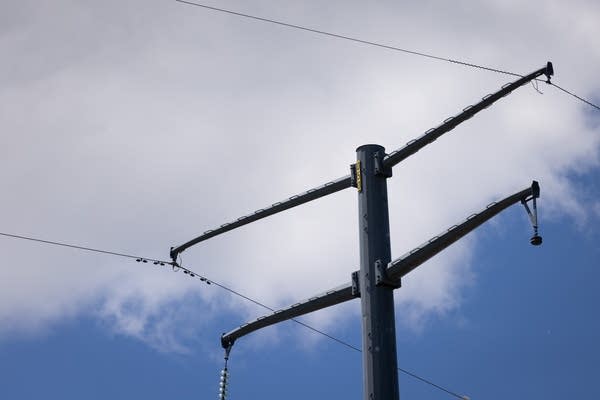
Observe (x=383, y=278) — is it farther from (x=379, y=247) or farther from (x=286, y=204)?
(x=286, y=204)

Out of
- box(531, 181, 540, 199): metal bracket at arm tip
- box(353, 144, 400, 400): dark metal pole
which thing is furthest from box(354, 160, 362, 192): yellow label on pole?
box(531, 181, 540, 199): metal bracket at arm tip

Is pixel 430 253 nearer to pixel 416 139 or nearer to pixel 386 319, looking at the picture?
pixel 386 319

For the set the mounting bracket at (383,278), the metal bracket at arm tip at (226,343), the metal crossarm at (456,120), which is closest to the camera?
the mounting bracket at (383,278)

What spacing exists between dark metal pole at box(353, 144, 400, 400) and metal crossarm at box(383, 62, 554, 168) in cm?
33

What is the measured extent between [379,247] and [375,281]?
603mm

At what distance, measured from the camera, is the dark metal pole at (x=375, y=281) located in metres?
12.4

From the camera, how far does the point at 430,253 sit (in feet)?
41.0

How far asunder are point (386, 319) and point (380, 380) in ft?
3.17

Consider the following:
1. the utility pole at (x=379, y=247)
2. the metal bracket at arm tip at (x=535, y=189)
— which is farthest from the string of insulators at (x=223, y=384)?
the metal bracket at arm tip at (x=535, y=189)

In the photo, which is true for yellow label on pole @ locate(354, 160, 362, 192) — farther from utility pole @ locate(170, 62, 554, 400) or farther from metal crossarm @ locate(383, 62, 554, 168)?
metal crossarm @ locate(383, 62, 554, 168)

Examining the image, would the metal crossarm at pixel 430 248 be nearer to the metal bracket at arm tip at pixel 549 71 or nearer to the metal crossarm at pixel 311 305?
the metal crossarm at pixel 311 305

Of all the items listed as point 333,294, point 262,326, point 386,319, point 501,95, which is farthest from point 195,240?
point 501,95

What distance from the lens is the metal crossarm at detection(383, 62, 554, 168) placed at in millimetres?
13383

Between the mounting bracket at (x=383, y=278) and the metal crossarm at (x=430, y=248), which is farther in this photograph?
the mounting bracket at (x=383, y=278)
